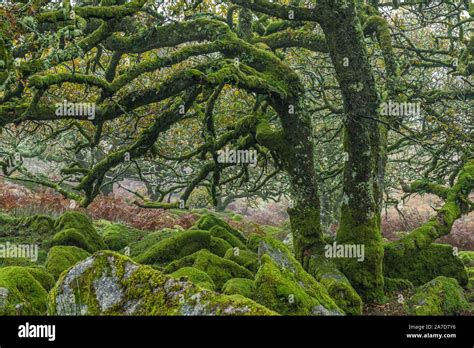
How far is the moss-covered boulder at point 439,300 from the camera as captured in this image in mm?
10961

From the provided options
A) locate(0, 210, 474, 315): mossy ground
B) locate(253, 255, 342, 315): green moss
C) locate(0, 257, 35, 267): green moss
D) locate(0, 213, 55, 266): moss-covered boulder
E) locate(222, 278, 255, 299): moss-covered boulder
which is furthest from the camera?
locate(0, 213, 55, 266): moss-covered boulder

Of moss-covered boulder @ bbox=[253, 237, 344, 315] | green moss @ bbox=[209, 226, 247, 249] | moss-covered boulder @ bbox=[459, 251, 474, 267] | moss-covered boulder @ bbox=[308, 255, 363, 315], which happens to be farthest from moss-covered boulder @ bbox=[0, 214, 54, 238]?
moss-covered boulder @ bbox=[459, 251, 474, 267]

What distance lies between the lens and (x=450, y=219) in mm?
14195

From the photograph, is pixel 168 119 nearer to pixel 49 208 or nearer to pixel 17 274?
pixel 17 274

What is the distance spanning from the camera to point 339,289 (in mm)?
10750

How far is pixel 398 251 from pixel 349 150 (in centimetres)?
386

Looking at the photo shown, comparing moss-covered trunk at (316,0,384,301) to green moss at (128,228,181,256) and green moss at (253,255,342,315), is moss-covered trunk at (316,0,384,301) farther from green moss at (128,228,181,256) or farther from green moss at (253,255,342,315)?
green moss at (128,228,181,256)

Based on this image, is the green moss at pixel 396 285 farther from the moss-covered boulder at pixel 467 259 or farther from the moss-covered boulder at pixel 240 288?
the moss-covered boulder at pixel 467 259

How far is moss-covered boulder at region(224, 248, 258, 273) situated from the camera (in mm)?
12055

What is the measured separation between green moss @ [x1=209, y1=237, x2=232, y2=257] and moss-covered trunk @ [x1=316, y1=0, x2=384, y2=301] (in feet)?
A: 10.5

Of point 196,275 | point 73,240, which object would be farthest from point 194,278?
point 73,240

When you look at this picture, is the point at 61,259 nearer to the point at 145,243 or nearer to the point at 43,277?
the point at 43,277
